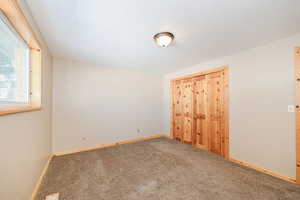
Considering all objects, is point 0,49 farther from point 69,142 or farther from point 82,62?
point 69,142

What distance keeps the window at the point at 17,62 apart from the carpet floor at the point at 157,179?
1.28m

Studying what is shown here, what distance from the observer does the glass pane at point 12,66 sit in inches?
45.6

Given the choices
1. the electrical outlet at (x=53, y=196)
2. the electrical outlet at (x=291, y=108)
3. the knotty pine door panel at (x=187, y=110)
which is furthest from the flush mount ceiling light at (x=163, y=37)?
the electrical outlet at (x=53, y=196)

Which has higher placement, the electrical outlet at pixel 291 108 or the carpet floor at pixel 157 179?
the electrical outlet at pixel 291 108

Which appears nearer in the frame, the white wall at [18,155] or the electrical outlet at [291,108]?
the white wall at [18,155]

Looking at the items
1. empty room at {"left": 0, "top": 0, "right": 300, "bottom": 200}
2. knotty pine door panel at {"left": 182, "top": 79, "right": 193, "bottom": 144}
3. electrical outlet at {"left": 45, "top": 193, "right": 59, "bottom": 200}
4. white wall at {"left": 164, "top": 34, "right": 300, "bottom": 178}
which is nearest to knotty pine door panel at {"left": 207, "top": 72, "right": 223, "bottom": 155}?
empty room at {"left": 0, "top": 0, "right": 300, "bottom": 200}

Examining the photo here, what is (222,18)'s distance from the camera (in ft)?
4.91

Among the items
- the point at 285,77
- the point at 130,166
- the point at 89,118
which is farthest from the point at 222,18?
the point at 89,118

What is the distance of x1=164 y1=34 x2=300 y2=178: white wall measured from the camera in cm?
191

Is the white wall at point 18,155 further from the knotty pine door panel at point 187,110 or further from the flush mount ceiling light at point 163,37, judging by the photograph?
the knotty pine door panel at point 187,110

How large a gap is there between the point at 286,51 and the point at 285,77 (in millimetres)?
419

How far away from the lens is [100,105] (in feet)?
11.0

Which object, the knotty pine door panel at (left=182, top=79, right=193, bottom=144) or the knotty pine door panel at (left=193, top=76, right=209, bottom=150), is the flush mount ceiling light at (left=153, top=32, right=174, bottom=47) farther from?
the knotty pine door panel at (left=182, top=79, right=193, bottom=144)

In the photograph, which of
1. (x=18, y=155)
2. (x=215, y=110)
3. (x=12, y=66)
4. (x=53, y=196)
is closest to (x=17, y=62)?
(x=12, y=66)
